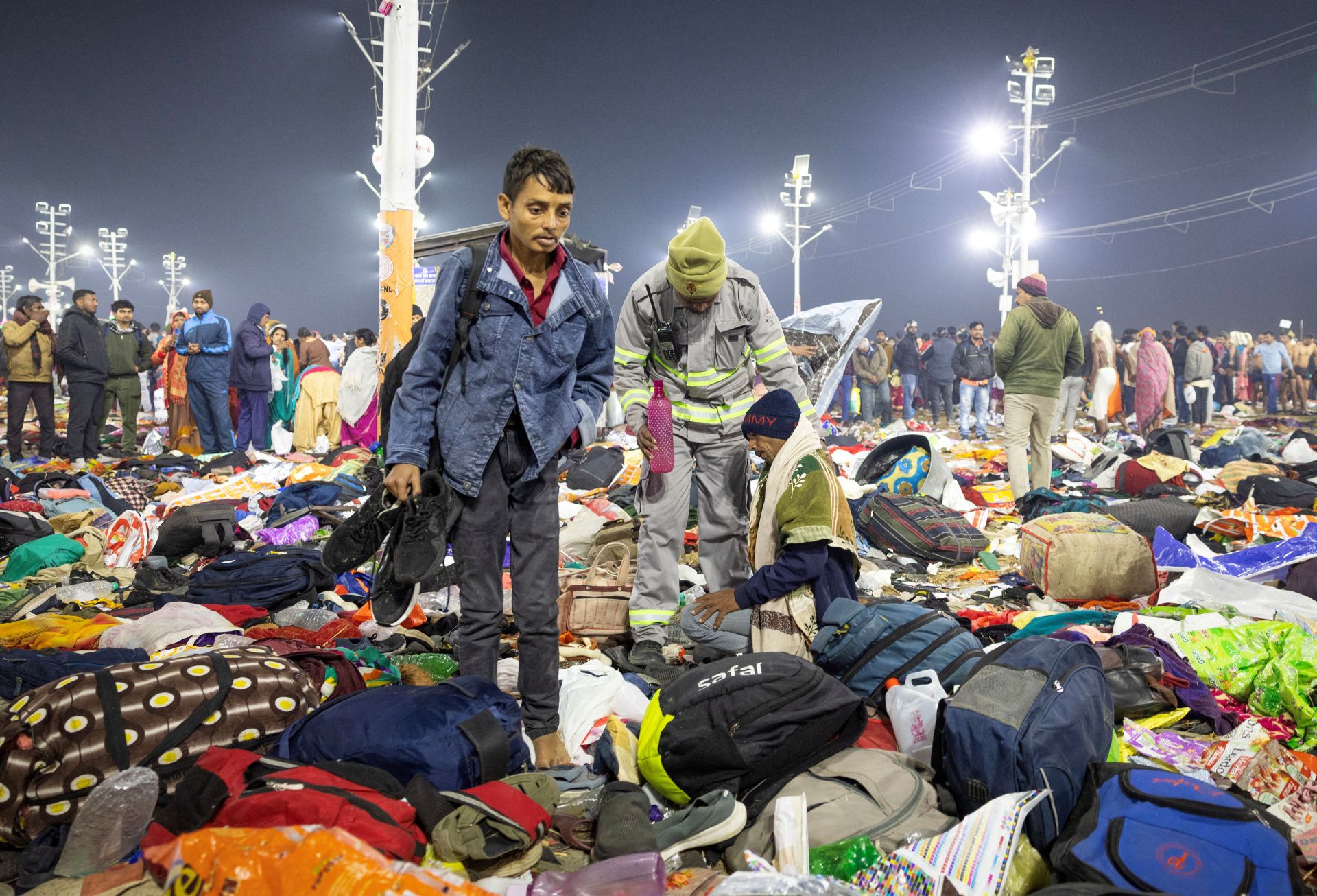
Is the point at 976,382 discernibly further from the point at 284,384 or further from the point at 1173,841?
the point at 1173,841

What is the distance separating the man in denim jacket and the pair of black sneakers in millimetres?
61

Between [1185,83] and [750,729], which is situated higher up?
[1185,83]

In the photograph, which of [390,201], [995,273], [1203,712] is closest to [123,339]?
[390,201]

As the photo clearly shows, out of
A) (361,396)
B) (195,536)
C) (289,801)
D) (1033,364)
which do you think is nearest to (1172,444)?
(1033,364)

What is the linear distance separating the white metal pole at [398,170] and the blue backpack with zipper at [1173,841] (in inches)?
306

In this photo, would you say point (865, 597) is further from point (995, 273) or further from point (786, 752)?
point (995, 273)

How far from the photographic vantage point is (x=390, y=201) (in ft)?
28.7

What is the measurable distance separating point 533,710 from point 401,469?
1.00 m

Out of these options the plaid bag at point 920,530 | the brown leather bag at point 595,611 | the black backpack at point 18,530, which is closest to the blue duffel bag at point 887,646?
the brown leather bag at point 595,611

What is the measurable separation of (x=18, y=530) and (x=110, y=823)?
5023 millimetres

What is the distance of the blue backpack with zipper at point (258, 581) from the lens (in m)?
4.61

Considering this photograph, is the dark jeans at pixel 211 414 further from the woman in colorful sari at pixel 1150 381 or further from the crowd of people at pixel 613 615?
the woman in colorful sari at pixel 1150 381

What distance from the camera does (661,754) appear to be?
8.47 ft

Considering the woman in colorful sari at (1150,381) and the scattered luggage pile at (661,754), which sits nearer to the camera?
the scattered luggage pile at (661,754)
